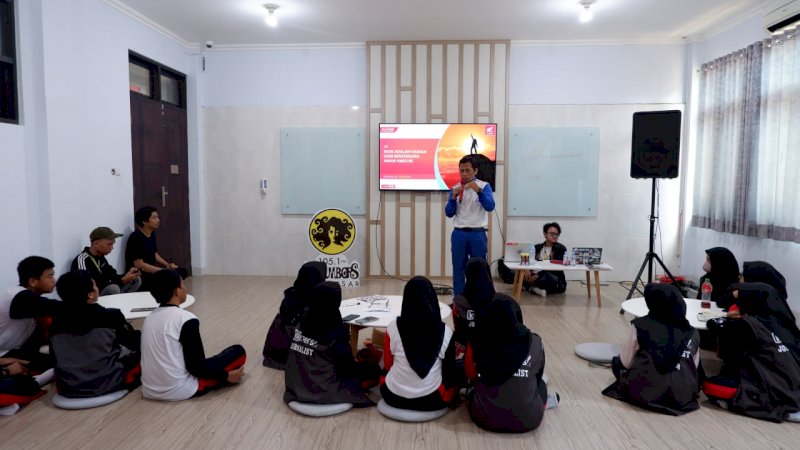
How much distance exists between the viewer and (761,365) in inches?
116

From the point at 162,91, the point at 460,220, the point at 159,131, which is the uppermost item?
the point at 162,91

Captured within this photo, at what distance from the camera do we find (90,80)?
4.91m

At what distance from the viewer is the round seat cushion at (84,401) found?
9.93ft

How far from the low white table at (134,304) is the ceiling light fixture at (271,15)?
10.5ft

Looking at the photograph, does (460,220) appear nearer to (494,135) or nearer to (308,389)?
(494,135)

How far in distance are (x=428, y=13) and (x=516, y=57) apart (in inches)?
65.6

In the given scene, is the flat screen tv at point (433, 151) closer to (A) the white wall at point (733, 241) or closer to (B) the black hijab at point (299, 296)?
(A) the white wall at point (733, 241)

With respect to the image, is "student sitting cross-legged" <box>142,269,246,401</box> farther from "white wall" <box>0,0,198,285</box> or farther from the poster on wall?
the poster on wall

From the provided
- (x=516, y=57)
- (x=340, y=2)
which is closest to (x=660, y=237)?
(x=516, y=57)

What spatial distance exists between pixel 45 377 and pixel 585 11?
5645mm

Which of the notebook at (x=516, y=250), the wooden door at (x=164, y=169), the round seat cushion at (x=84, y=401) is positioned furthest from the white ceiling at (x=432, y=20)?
the round seat cushion at (x=84, y=401)

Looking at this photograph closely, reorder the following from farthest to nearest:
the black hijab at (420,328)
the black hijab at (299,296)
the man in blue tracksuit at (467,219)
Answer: the man in blue tracksuit at (467,219)
the black hijab at (299,296)
the black hijab at (420,328)

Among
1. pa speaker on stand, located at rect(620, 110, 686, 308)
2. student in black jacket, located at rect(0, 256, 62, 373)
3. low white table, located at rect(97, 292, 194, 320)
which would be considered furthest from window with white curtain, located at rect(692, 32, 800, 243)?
student in black jacket, located at rect(0, 256, 62, 373)

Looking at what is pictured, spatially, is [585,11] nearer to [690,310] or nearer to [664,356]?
[690,310]
